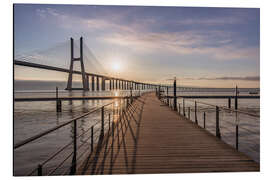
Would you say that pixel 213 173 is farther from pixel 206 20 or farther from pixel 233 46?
pixel 233 46

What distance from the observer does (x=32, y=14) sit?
3859 millimetres

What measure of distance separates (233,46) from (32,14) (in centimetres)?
590

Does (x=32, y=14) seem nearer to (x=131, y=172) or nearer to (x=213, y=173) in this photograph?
(x=131, y=172)

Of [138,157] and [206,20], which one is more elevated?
[206,20]

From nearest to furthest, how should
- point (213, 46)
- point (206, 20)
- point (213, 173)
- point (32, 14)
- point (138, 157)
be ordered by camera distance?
point (213, 173) → point (138, 157) → point (32, 14) → point (206, 20) → point (213, 46)

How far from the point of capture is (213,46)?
21.5 ft

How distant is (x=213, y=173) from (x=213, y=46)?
543 cm

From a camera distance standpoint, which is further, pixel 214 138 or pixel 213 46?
pixel 213 46

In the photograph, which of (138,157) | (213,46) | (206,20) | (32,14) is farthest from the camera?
(213,46)

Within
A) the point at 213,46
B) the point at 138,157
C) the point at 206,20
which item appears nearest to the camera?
the point at 138,157

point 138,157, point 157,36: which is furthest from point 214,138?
point 157,36
